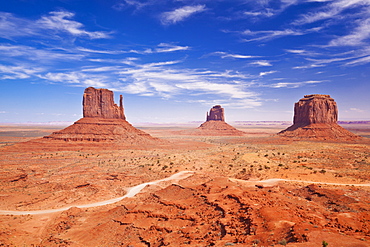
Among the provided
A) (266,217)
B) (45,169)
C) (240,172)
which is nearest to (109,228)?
(266,217)

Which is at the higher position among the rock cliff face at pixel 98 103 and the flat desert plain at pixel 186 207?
the rock cliff face at pixel 98 103

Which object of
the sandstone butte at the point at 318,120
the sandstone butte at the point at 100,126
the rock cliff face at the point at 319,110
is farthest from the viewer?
the rock cliff face at the point at 319,110

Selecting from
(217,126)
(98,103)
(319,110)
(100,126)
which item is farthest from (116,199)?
(217,126)

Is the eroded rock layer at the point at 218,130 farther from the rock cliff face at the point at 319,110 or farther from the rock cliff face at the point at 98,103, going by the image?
the rock cliff face at the point at 98,103

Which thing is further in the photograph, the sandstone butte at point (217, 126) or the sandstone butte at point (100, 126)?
the sandstone butte at point (217, 126)

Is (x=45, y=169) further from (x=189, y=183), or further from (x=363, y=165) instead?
(x=363, y=165)

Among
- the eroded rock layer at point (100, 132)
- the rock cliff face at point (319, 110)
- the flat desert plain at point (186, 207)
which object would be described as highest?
the rock cliff face at point (319, 110)

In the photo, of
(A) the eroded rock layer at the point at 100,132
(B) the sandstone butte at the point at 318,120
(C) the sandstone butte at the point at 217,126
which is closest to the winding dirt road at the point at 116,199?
(A) the eroded rock layer at the point at 100,132
